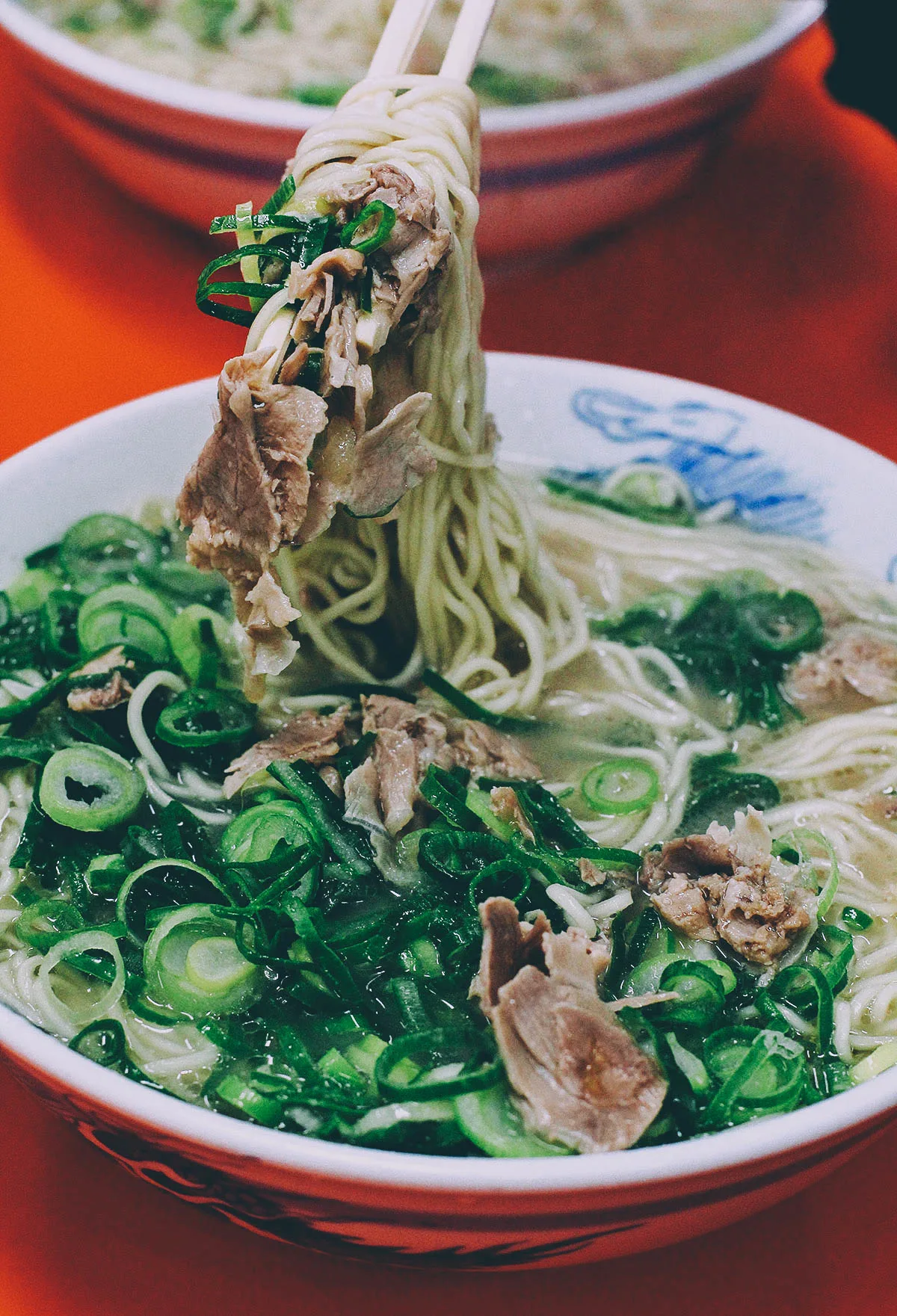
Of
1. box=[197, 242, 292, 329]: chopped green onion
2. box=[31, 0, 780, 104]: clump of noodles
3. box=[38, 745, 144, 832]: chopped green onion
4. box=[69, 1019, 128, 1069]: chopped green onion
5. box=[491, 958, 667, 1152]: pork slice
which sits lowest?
box=[69, 1019, 128, 1069]: chopped green onion

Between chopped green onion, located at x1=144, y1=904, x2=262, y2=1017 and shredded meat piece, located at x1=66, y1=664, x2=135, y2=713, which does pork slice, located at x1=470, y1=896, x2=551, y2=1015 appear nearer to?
chopped green onion, located at x1=144, y1=904, x2=262, y2=1017

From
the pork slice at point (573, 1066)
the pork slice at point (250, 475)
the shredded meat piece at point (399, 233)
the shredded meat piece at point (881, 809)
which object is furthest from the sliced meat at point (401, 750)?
the shredded meat piece at point (881, 809)

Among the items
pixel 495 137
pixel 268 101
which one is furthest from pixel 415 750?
pixel 268 101

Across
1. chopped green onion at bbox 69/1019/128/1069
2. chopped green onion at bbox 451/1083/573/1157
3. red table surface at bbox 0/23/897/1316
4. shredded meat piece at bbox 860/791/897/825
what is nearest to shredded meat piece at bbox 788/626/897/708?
shredded meat piece at bbox 860/791/897/825

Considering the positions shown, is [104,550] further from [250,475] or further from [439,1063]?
[439,1063]

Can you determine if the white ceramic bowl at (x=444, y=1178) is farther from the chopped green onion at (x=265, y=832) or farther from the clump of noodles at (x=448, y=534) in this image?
the clump of noodles at (x=448, y=534)

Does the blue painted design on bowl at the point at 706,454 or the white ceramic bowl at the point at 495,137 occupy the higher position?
the white ceramic bowl at the point at 495,137

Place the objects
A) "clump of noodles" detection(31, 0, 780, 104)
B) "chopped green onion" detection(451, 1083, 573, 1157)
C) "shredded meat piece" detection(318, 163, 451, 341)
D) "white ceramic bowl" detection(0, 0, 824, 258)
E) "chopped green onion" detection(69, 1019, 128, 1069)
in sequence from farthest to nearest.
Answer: "clump of noodles" detection(31, 0, 780, 104) → "white ceramic bowl" detection(0, 0, 824, 258) → "shredded meat piece" detection(318, 163, 451, 341) → "chopped green onion" detection(69, 1019, 128, 1069) → "chopped green onion" detection(451, 1083, 573, 1157)
